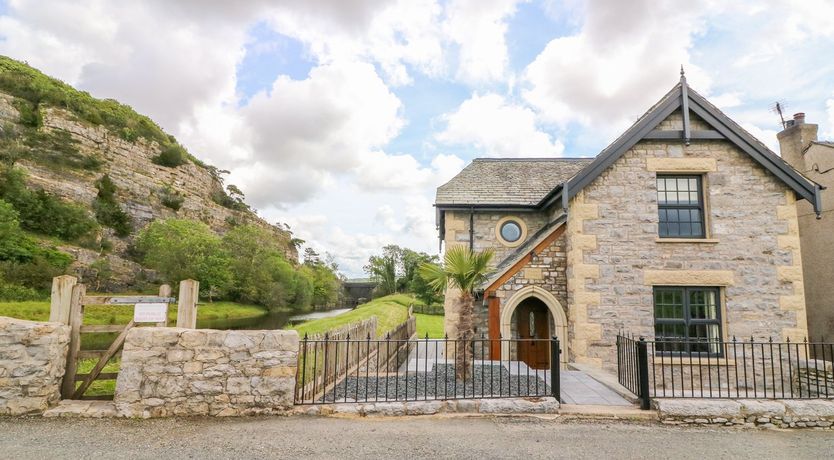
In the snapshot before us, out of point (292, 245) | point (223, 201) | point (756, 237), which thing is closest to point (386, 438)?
point (756, 237)

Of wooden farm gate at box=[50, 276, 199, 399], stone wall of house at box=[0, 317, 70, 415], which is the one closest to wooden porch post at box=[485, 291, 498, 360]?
wooden farm gate at box=[50, 276, 199, 399]

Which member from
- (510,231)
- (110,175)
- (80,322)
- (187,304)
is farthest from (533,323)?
(110,175)

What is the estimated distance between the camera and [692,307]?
33.0 feet

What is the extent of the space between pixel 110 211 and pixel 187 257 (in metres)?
18.8

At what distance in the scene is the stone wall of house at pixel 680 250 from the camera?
9820 mm

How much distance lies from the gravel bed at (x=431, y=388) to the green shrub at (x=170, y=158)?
249 feet

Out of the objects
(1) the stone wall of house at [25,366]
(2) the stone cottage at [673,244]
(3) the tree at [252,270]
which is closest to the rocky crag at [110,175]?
(3) the tree at [252,270]

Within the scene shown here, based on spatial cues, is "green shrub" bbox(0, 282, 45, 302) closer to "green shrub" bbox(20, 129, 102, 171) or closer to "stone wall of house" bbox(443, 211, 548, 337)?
"stone wall of house" bbox(443, 211, 548, 337)

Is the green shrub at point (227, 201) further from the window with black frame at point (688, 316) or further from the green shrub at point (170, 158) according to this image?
the window with black frame at point (688, 316)

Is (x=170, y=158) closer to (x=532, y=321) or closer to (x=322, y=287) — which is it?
(x=322, y=287)

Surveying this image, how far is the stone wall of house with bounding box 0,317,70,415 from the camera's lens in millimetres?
5633

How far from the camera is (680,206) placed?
34.7ft

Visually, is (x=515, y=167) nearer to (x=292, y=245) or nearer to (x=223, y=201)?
(x=223, y=201)

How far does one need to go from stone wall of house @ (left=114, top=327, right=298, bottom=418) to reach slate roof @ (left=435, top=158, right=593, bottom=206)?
8.34m
